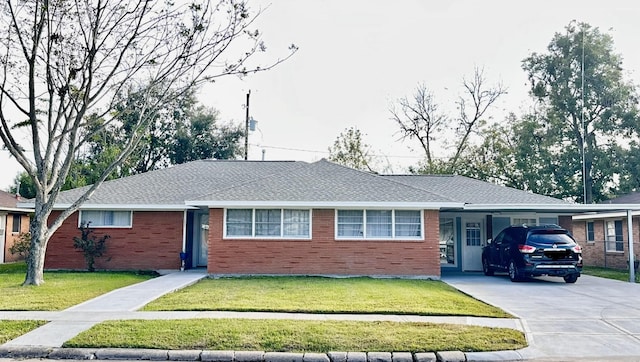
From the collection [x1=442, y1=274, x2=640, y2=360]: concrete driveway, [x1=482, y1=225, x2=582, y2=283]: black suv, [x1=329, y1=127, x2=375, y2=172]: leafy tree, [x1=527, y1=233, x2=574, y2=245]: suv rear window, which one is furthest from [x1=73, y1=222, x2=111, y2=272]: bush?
[x1=329, y1=127, x2=375, y2=172]: leafy tree

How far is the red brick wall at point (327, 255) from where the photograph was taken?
1662 centimetres

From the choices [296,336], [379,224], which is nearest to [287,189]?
[379,224]

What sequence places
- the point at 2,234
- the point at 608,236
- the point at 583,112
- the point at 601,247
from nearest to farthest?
the point at 608,236
the point at 601,247
the point at 2,234
the point at 583,112

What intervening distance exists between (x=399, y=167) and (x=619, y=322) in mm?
31069

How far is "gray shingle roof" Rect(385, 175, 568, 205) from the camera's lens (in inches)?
711

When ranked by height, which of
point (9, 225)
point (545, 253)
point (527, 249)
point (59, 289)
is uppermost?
point (9, 225)

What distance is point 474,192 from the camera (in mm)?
19906

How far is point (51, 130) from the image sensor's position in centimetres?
1493

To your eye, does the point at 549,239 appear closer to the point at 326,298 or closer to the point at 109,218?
the point at 326,298

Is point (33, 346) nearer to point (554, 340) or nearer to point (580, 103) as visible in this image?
point (554, 340)

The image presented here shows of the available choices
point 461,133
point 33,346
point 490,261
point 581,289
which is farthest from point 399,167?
point 33,346

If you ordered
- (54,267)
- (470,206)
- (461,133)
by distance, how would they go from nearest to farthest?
(470,206)
(54,267)
(461,133)

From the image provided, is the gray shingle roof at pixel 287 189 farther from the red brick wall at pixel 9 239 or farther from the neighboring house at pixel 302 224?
the red brick wall at pixel 9 239

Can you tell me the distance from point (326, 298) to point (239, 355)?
170 inches
